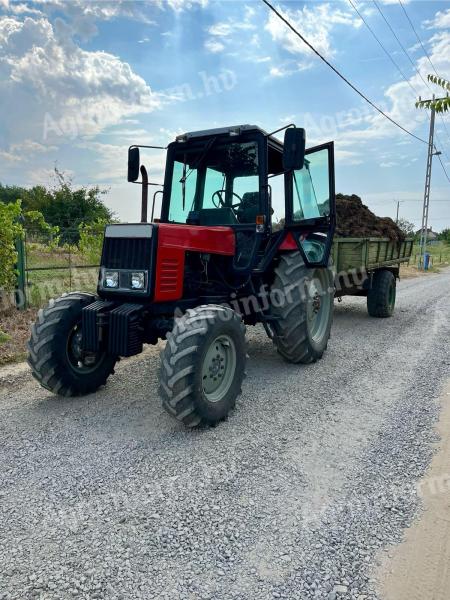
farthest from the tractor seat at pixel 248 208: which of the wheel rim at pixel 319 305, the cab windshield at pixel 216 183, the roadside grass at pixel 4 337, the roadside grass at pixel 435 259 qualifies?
the roadside grass at pixel 435 259

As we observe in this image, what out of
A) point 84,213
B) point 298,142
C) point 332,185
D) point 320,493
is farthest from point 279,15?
point 84,213

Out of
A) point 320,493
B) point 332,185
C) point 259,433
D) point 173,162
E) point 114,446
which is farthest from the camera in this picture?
point 332,185

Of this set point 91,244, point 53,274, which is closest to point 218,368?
point 53,274

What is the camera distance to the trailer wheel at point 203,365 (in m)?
3.40

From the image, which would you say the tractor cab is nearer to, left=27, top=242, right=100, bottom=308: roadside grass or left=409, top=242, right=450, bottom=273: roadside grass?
left=27, top=242, right=100, bottom=308: roadside grass

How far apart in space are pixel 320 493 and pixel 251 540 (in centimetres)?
62

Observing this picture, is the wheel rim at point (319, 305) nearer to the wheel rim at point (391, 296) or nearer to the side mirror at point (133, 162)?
the side mirror at point (133, 162)

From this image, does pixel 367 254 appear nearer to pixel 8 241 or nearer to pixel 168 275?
pixel 168 275

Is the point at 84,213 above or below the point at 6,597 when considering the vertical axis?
above

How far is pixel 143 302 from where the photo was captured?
13.0 ft

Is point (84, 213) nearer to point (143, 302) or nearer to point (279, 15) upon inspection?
point (279, 15)

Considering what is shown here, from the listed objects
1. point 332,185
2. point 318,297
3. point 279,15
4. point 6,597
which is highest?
point 279,15

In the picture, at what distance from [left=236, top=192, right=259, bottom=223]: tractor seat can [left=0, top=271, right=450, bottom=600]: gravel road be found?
66.4 inches

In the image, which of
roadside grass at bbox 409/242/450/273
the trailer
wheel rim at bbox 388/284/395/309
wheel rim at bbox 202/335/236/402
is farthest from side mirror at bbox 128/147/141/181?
roadside grass at bbox 409/242/450/273
